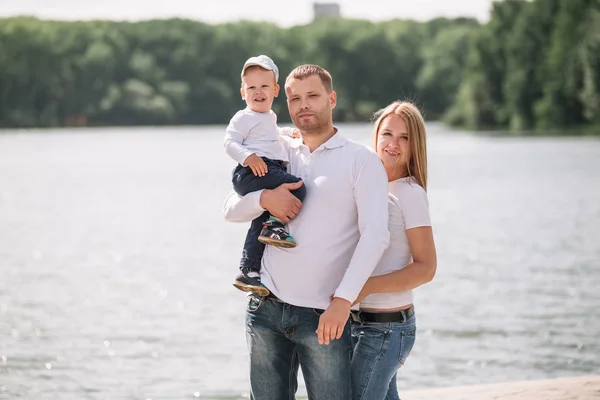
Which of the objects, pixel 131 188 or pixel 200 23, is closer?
pixel 131 188

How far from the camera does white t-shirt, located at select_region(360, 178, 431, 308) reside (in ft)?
14.1

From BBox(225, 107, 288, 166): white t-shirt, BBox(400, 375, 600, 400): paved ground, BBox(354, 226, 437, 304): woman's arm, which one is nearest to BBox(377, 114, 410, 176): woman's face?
BBox(354, 226, 437, 304): woman's arm

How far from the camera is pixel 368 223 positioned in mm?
4016

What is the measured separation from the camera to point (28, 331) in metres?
11.4

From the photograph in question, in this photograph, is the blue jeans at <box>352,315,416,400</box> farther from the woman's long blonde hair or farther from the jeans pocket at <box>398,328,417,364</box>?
the woman's long blonde hair

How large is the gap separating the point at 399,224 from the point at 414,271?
0.19 m

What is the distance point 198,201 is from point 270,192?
25513 millimetres

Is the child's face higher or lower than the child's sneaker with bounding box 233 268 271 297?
higher

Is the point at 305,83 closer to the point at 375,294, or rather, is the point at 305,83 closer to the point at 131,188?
the point at 375,294

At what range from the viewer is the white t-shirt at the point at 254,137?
14.1ft

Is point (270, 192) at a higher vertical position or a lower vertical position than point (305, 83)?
lower

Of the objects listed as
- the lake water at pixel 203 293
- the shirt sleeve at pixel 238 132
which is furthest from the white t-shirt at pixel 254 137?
the lake water at pixel 203 293

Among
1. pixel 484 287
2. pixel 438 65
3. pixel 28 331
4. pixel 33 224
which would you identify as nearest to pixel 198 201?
pixel 33 224

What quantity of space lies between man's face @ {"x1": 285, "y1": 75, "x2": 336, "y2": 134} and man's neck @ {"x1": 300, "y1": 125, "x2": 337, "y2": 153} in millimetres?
12
